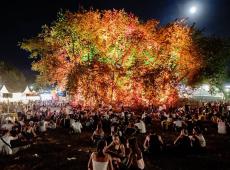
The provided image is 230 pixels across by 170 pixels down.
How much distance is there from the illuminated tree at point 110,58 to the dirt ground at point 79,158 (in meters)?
13.4

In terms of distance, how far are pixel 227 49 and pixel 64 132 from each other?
1343 inches

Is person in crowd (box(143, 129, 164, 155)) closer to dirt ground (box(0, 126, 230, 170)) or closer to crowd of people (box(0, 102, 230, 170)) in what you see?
crowd of people (box(0, 102, 230, 170))

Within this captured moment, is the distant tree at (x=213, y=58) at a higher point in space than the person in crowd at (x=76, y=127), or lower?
higher

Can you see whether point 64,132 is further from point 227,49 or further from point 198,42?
point 227,49

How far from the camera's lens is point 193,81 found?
4769 cm

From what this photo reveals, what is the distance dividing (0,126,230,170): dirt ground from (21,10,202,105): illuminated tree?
44.0ft

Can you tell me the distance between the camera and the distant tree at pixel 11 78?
286ft

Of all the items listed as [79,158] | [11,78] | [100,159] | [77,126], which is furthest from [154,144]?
[11,78]

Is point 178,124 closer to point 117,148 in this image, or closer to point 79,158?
point 79,158

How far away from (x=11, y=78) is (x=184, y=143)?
80.2 m

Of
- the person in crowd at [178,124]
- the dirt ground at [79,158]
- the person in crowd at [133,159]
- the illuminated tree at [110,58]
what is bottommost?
the dirt ground at [79,158]

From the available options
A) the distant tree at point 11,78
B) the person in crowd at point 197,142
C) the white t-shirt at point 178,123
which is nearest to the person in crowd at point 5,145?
the person in crowd at point 197,142

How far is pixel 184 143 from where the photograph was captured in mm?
15781

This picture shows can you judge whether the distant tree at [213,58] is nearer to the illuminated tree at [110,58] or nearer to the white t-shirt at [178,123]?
the illuminated tree at [110,58]
